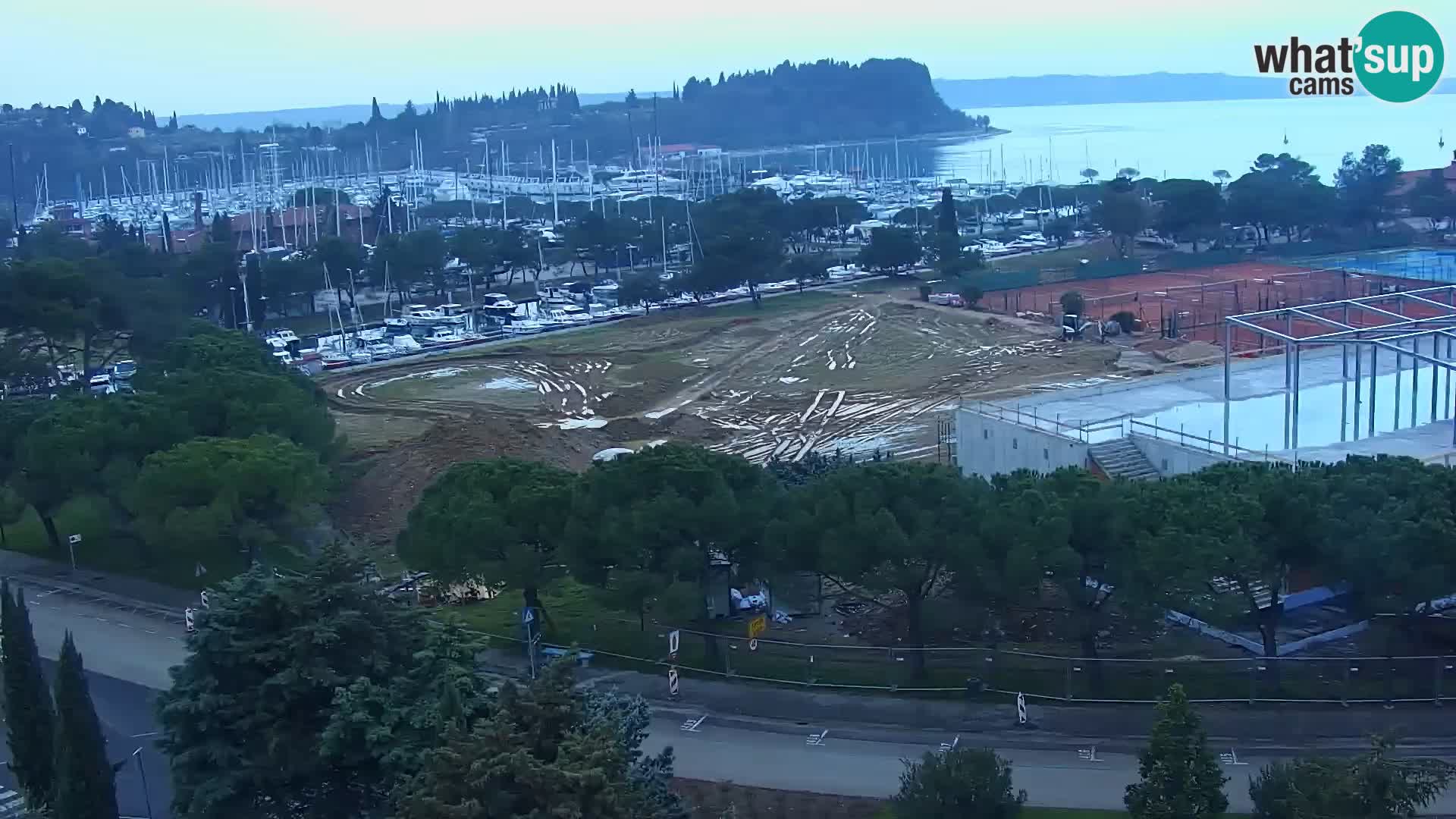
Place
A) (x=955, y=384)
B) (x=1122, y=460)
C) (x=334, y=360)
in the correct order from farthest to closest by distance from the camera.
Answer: (x=334, y=360) < (x=955, y=384) < (x=1122, y=460)

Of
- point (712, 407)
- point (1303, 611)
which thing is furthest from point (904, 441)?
point (1303, 611)

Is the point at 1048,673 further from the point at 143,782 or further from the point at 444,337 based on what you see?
the point at 444,337

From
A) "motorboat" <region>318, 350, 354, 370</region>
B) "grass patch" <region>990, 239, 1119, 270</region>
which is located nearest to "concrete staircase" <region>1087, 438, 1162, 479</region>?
"motorboat" <region>318, 350, 354, 370</region>

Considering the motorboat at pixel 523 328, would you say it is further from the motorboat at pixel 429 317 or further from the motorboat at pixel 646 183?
the motorboat at pixel 646 183

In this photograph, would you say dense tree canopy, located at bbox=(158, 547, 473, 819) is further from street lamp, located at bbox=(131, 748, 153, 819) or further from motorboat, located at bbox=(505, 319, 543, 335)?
motorboat, located at bbox=(505, 319, 543, 335)

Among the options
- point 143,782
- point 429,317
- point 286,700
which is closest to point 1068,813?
point 286,700

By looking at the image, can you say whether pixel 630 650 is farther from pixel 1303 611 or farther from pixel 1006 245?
pixel 1006 245
